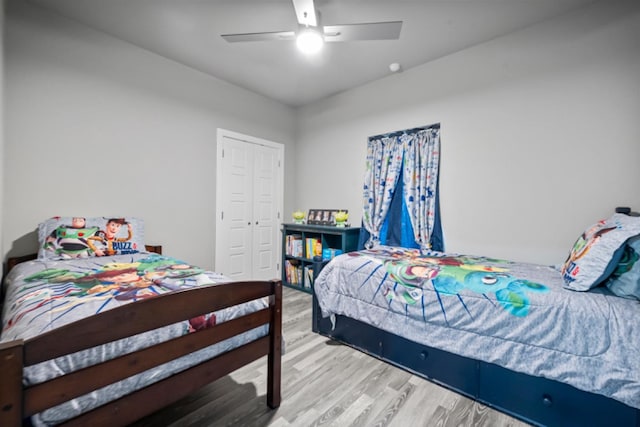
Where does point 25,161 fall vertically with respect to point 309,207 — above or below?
above

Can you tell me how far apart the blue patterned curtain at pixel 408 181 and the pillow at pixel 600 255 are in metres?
1.38

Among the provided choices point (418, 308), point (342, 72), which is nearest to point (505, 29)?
point (342, 72)

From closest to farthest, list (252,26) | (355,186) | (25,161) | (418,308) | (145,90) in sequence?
1. (418,308)
2. (25,161)
3. (252,26)
4. (145,90)
5. (355,186)

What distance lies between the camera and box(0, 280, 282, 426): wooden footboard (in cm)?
81

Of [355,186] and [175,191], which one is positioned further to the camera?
[355,186]

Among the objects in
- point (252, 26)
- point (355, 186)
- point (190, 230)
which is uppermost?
point (252, 26)

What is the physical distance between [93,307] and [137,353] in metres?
0.35

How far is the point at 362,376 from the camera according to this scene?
1.85 m

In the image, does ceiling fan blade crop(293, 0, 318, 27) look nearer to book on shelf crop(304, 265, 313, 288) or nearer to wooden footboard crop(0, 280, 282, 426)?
wooden footboard crop(0, 280, 282, 426)

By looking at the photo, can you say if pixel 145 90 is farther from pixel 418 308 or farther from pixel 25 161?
pixel 418 308

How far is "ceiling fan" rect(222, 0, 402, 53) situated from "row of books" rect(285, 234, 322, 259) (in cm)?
220

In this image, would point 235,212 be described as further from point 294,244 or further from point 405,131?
point 405,131

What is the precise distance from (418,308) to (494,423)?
66 cm

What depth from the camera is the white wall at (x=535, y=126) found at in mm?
2068
